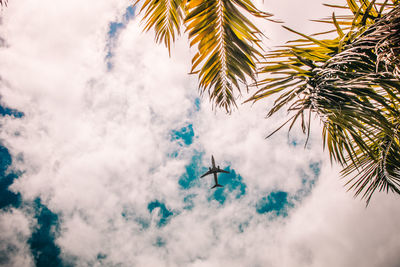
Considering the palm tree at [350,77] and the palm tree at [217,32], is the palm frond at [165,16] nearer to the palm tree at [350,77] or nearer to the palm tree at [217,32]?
the palm tree at [217,32]

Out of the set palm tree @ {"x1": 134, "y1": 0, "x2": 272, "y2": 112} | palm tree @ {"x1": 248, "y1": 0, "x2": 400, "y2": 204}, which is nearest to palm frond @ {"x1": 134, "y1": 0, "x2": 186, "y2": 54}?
palm tree @ {"x1": 134, "y1": 0, "x2": 272, "y2": 112}

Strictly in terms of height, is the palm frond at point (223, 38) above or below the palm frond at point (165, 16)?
below

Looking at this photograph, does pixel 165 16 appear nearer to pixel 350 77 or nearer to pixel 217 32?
pixel 217 32

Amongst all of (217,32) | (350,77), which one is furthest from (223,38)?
(350,77)

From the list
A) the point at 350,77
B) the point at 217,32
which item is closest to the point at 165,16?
the point at 217,32

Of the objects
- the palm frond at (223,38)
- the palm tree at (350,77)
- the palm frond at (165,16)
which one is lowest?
the palm tree at (350,77)

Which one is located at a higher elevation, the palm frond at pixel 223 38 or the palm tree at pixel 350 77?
the palm frond at pixel 223 38

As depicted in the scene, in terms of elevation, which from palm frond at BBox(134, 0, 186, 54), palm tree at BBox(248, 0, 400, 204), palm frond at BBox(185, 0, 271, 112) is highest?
palm frond at BBox(134, 0, 186, 54)

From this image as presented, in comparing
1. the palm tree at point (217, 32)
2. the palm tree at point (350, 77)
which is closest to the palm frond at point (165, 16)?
the palm tree at point (217, 32)

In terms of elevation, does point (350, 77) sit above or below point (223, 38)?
below

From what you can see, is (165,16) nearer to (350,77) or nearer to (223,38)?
(223,38)

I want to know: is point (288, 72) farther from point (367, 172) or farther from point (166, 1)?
point (367, 172)

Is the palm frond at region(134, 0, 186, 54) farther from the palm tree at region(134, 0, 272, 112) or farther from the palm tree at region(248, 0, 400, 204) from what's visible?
the palm tree at region(248, 0, 400, 204)

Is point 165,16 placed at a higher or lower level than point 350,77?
higher
